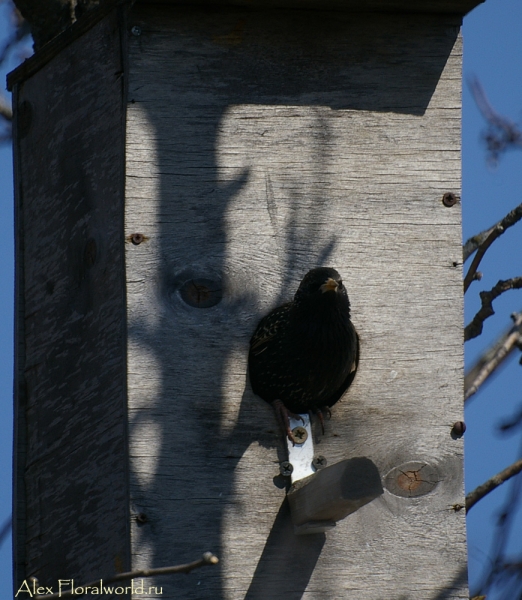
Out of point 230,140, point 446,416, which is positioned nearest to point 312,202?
point 230,140

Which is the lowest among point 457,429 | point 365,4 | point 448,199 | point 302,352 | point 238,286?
point 457,429

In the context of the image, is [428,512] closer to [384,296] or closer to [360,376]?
[360,376]

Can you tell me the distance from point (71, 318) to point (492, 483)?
56.3 inches

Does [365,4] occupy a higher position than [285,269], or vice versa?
[365,4]

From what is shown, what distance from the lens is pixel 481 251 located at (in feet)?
11.9

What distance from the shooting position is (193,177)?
3123 mm

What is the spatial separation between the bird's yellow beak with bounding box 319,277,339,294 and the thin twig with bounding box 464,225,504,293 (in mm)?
802

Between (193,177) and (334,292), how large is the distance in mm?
523

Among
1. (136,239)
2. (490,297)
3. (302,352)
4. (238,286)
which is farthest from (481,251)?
(136,239)

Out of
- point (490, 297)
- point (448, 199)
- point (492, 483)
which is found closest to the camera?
point (448, 199)

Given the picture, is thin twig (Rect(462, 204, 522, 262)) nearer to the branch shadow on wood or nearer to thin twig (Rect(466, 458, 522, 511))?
thin twig (Rect(466, 458, 522, 511))

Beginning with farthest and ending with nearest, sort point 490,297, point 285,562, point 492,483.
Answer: point 490,297, point 492,483, point 285,562

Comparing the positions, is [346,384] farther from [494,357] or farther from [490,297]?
[494,357]

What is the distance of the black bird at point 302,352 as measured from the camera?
3064 mm
